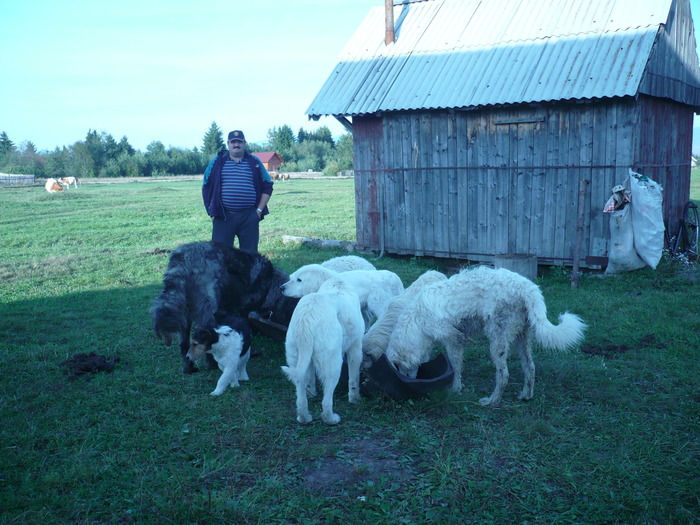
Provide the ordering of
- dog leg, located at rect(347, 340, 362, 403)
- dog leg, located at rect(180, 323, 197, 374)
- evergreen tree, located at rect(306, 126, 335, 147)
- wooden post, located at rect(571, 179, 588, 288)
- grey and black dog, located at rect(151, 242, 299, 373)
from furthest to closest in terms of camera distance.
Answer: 1. evergreen tree, located at rect(306, 126, 335, 147)
2. wooden post, located at rect(571, 179, 588, 288)
3. dog leg, located at rect(180, 323, 197, 374)
4. grey and black dog, located at rect(151, 242, 299, 373)
5. dog leg, located at rect(347, 340, 362, 403)

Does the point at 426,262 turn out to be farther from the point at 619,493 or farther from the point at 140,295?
the point at 619,493

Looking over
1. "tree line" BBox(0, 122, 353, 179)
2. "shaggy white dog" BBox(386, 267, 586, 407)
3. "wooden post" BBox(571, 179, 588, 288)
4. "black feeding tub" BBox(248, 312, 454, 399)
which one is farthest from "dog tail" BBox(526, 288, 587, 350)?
"tree line" BBox(0, 122, 353, 179)

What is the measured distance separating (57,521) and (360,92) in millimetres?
10273

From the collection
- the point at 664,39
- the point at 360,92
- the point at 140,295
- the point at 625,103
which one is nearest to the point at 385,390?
the point at 140,295

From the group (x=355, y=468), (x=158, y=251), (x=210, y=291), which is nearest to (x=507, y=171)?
(x=210, y=291)

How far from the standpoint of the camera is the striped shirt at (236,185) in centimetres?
752

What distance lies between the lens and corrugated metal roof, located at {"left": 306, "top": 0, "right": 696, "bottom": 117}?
969 centimetres

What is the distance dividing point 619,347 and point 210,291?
4.76 metres

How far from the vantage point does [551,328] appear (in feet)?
15.8

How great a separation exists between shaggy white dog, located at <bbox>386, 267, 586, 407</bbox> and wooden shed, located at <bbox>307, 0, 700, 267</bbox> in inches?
196

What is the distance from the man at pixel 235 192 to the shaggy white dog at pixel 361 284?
198 cm

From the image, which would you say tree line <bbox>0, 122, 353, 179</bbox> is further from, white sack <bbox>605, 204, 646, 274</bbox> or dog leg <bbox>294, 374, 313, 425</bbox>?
dog leg <bbox>294, 374, 313, 425</bbox>

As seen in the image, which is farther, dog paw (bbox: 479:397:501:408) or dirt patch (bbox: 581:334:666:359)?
dirt patch (bbox: 581:334:666:359)

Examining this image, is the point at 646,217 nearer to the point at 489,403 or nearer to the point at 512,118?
the point at 512,118
